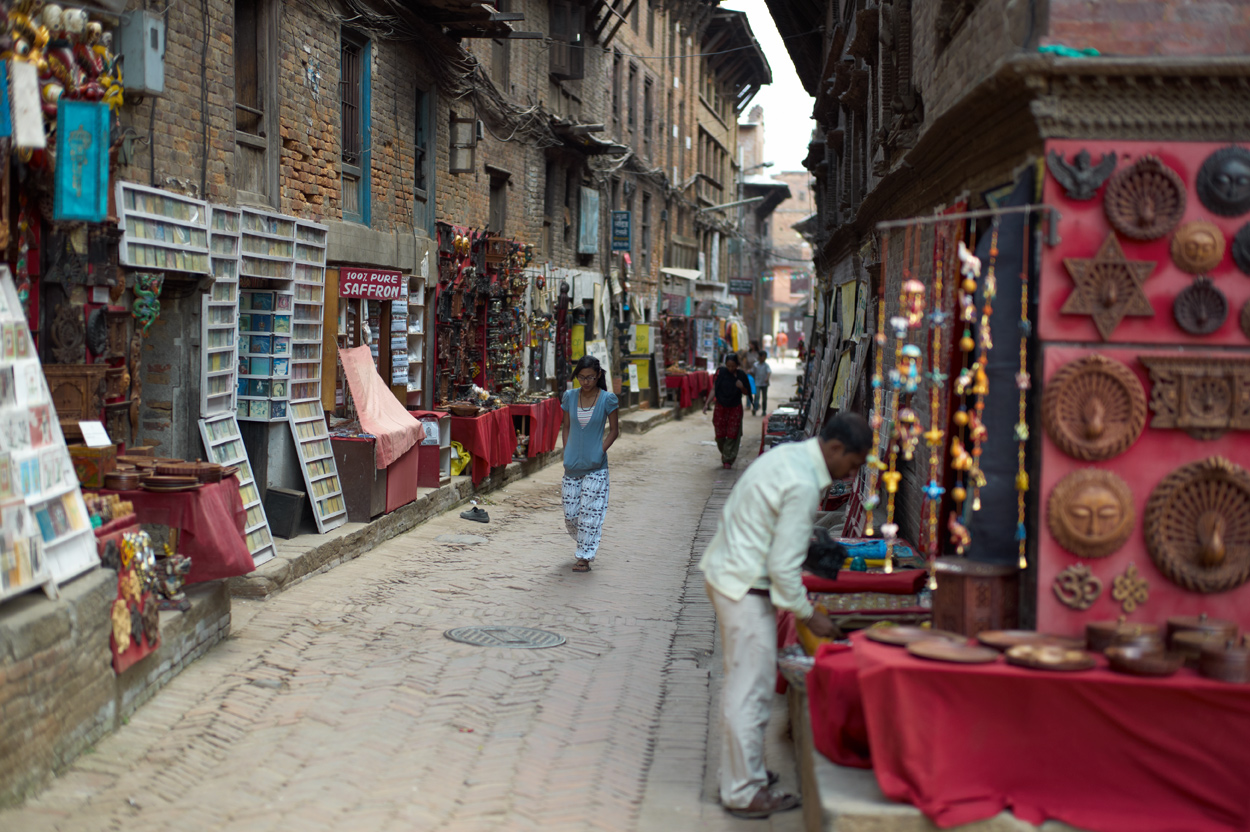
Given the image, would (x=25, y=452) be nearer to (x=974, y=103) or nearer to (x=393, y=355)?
(x=974, y=103)

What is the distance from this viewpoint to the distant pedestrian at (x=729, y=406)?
738 inches

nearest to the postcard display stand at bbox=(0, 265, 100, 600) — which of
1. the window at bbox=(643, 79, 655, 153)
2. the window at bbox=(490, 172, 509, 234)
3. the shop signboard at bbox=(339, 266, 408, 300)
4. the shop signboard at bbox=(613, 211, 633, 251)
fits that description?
the shop signboard at bbox=(339, 266, 408, 300)

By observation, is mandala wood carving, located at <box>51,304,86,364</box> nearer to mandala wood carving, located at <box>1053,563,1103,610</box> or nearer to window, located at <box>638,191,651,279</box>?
mandala wood carving, located at <box>1053,563,1103,610</box>

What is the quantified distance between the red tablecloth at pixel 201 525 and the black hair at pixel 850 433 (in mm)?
4355

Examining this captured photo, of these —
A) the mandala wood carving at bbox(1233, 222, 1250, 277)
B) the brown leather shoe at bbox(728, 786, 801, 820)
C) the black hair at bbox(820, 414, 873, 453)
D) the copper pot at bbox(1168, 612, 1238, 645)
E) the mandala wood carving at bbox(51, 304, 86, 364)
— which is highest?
the mandala wood carving at bbox(1233, 222, 1250, 277)

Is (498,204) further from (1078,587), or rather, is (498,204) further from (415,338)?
(1078,587)

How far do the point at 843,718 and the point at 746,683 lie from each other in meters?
0.55

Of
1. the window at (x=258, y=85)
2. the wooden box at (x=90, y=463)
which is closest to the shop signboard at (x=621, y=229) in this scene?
the window at (x=258, y=85)

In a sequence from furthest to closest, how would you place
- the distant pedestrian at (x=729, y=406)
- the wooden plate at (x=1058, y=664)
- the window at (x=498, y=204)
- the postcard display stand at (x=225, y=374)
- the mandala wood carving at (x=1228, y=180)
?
the window at (x=498, y=204)
the distant pedestrian at (x=729, y=406)
the postcard display stand at (x=225, y=374)
the mandala wood carving at (x=1228, y=180)
the wooden plate at (x=1058, y=664)

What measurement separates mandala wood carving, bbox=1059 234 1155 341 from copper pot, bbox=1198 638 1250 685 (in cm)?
139

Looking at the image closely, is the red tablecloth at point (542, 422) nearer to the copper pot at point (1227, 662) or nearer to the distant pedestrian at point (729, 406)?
the distant pedestrian at point (729, 406)

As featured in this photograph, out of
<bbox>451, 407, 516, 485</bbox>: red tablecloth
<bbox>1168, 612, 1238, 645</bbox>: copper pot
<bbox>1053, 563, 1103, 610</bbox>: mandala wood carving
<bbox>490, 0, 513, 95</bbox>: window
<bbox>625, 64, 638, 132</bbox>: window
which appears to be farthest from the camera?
<bbox>625, 64, 638, 132</bbox>: window

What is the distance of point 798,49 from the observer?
25375mm

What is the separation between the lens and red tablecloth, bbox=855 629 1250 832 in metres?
4.53
